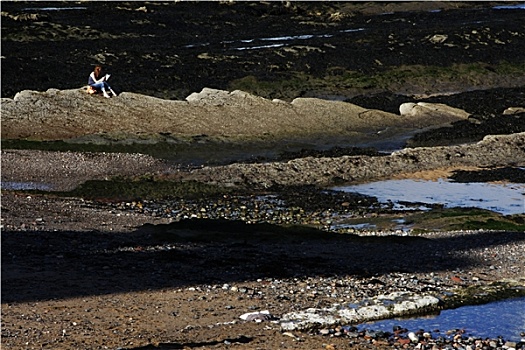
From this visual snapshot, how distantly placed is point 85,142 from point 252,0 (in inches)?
1888

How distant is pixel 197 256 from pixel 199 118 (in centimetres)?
1785

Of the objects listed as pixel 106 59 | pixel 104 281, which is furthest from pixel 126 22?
pixel 104 281

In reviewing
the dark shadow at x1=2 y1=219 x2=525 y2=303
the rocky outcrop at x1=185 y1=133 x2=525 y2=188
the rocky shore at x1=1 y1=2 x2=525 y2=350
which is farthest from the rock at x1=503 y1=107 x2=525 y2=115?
the dark shadow at x1=2 y1=219 x2=525 y2=303

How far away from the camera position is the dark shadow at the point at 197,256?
1512 cm

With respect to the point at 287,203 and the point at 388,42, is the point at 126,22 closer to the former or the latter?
the point at 388,42

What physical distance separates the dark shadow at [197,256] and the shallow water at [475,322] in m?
2.17

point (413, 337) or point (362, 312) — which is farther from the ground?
point (413, 337)

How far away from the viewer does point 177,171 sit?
93.2 feet

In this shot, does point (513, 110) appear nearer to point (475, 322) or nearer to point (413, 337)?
point (475, 322)

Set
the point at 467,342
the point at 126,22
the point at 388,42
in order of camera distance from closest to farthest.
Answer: the point at 467,342
the point at 388,42
the point at 126,22

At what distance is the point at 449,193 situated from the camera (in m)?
26.5

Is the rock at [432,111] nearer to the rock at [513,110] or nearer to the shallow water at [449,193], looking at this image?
the rock at [513,110]

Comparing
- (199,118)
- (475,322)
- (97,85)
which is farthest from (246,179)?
(475,322)

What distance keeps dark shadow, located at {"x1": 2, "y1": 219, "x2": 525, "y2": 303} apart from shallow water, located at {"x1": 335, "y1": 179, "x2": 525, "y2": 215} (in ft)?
14.1
